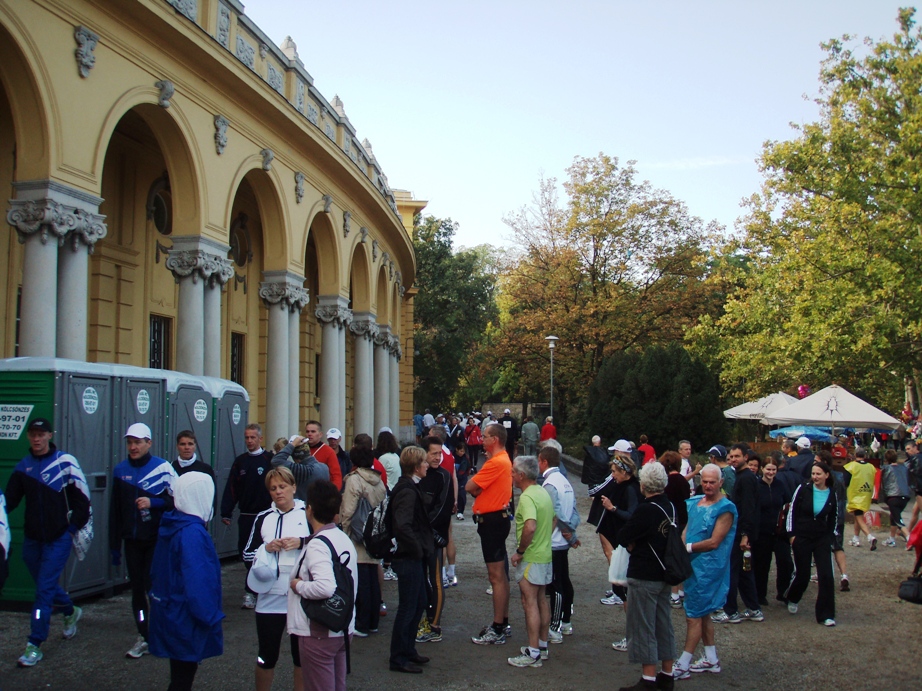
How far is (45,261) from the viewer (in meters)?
11.3

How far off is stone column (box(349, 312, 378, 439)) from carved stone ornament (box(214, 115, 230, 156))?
10.7 meters

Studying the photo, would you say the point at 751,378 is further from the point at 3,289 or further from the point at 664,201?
the point at 3,289

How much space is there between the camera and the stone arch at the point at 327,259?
21844 mm

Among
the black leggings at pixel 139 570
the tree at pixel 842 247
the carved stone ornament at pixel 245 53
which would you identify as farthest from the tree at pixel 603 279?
the black leggings at pixel 139 570

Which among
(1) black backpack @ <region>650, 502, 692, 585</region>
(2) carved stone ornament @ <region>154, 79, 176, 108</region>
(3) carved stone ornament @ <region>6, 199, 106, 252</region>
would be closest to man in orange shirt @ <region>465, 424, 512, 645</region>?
(1) black backpack @ <region>650, 502, 692, 585</region>

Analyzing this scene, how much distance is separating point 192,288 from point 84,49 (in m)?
4.51

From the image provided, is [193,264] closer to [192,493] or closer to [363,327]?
[192,493]

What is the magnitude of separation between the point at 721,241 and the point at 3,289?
2905 centimetres

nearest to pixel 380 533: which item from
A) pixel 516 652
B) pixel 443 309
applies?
pixel 516 652

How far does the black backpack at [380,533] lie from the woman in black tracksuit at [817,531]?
4626 mm

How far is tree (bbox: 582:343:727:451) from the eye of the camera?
95.3ft

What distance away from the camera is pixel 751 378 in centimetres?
3041

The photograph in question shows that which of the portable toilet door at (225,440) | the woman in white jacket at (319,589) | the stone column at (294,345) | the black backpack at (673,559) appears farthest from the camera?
the stone column at (294,345)

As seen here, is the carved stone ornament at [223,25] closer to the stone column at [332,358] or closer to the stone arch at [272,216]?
the stone arch at [272,216]
